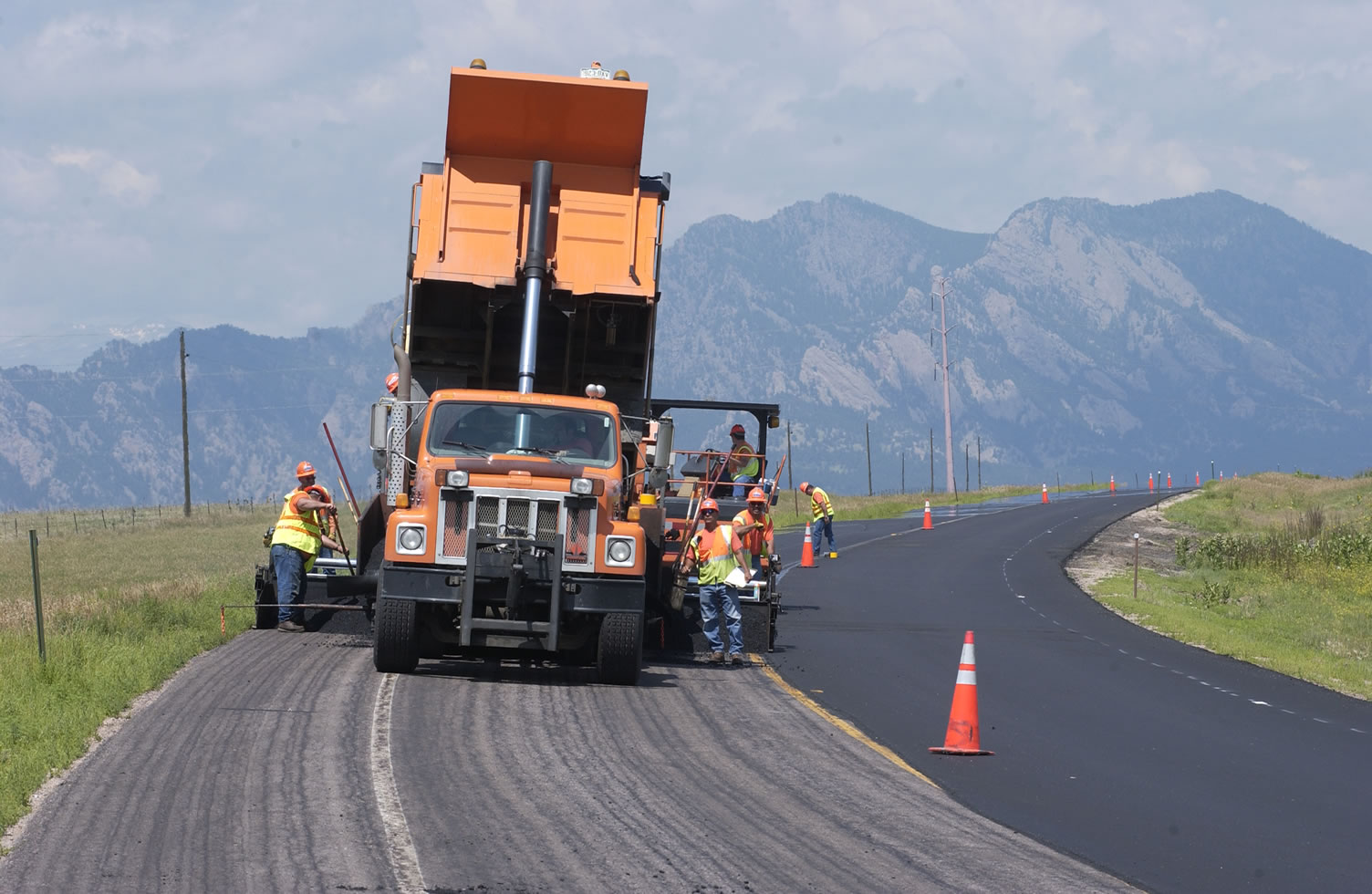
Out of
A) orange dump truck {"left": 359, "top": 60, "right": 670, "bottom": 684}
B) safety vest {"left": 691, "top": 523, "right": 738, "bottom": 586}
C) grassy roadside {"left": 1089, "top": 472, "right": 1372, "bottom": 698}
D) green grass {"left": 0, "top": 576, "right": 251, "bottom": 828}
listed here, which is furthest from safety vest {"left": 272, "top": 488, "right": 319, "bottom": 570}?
grassy roadside {"left": 1089, "top": 472, "right": 1372, "bottom": 698}

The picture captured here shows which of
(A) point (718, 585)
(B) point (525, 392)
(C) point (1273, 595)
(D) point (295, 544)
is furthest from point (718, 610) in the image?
(C) point (1273, 595)

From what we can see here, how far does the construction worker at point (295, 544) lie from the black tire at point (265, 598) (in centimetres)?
25

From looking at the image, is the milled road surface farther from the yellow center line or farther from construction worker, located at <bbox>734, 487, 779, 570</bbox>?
construction worker, located at <bbox>734, 487, 779, 570</bbox>

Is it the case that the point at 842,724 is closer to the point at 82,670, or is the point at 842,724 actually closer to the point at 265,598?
the point at 82,670

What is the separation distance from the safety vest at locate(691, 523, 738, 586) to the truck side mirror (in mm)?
3437

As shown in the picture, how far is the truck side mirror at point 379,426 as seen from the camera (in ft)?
46.6

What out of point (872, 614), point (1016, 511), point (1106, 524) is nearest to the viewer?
point (872, 614)

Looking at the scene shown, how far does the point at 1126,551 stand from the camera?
40562 mm

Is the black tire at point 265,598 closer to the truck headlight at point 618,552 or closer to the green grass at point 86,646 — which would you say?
the green grass at point 86,646

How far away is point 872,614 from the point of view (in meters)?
22.9

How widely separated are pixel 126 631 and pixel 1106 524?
37837 mm

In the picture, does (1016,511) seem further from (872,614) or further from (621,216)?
(621,216)

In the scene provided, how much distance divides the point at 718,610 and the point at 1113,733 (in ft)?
14.4

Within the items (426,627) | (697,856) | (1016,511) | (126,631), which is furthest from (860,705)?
(1016,511)
